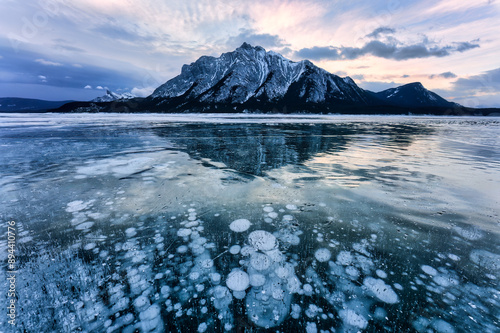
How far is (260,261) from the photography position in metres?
Result: 4.46

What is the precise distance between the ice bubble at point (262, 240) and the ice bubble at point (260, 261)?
0.24 metres

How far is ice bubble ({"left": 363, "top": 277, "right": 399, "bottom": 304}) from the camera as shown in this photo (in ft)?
11.7

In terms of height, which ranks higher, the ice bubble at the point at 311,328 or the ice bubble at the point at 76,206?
the ice bubble at the point at 76,206

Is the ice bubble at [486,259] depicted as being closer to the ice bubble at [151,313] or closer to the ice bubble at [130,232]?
the ice bubble at [151,313]

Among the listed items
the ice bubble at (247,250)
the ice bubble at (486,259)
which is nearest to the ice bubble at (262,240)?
the ice bubble at (247,250)

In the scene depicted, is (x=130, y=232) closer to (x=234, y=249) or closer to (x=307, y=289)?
(x=234, y=249)

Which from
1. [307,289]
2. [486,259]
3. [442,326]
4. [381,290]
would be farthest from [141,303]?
[486,259]

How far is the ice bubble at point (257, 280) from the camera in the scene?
12.8 ft

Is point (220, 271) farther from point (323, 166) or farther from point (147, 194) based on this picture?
point (323, 166)

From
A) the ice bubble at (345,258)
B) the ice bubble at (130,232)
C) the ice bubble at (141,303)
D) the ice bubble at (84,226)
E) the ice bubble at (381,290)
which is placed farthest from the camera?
the ice bubble at (84,226)

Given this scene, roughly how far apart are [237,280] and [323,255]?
198 cm

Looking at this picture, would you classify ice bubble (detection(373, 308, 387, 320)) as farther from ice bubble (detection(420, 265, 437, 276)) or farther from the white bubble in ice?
the white bubble in ice

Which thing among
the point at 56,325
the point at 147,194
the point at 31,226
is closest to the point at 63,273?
the point at 56,325

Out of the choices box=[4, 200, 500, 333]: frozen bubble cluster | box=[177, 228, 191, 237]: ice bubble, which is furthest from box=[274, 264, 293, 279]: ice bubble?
box=[177, 228, 191, 237]: ice bubble
